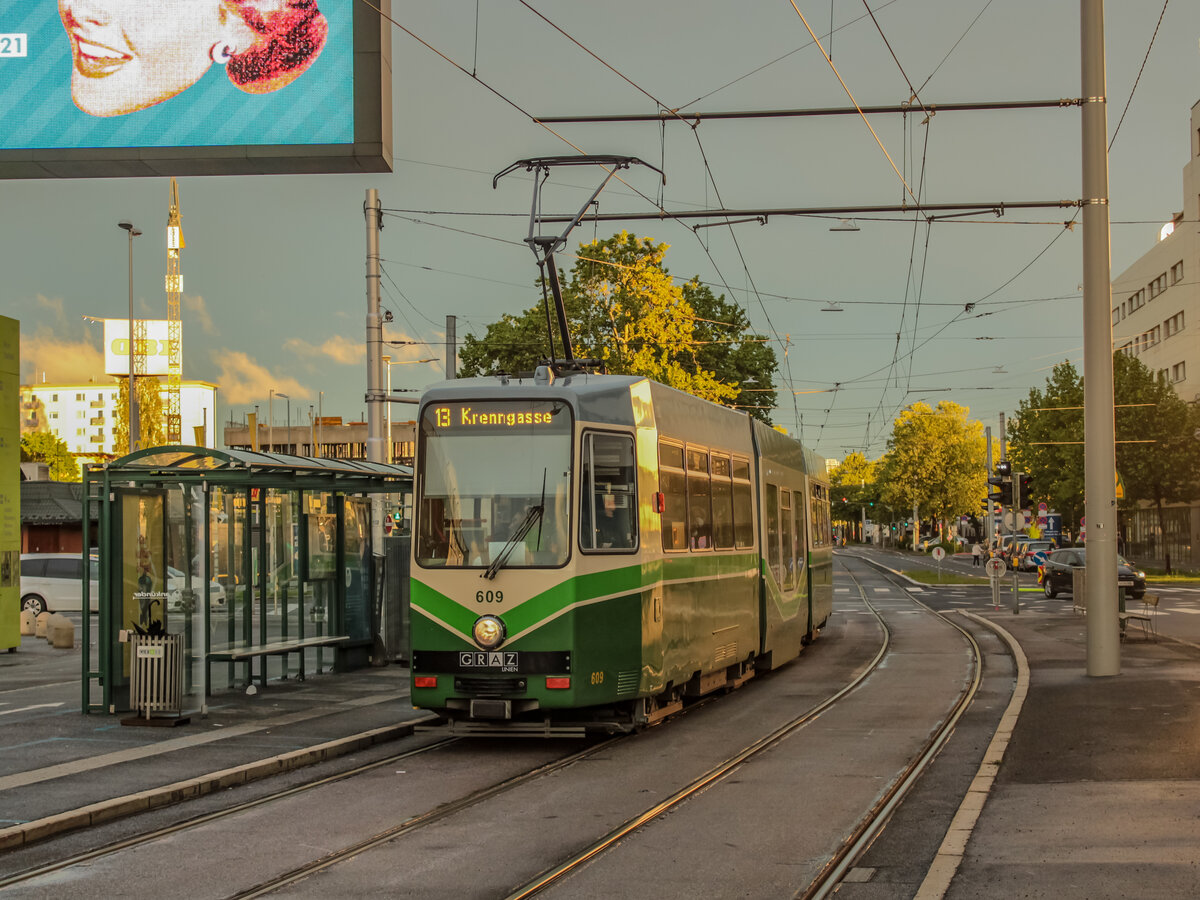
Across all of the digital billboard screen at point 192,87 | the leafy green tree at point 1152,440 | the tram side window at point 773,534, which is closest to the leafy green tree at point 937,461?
the leafy green tree at point 1152,440

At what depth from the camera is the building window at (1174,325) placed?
72.1 m

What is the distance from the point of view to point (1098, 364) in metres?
17.2

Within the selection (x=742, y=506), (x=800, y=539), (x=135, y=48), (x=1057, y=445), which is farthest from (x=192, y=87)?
(x=1057, y=445)

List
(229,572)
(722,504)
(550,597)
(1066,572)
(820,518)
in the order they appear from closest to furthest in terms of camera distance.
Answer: (550,597) < (722,504) < (229,572) < (820,518) < (1066,572)

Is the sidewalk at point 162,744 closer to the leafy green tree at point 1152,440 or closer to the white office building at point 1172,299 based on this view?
→ the leafy green tree at point 1152,440

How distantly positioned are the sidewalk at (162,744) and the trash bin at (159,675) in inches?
9.7

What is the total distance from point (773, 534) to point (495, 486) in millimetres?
7153

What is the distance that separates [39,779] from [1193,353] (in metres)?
67.9

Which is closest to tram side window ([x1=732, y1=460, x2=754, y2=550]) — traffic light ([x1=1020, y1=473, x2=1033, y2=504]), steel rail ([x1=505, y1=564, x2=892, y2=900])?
steel rail ([x1=505, y1=564, x2=892, y2=900])

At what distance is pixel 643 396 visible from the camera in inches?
521

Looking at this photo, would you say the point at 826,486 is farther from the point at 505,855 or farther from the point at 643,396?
the point at 505,855

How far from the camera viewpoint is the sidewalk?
988 cm

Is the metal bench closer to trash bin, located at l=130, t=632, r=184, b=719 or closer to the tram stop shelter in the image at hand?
the tram stop shelter

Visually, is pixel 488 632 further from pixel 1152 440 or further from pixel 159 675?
pixel 1152 440
